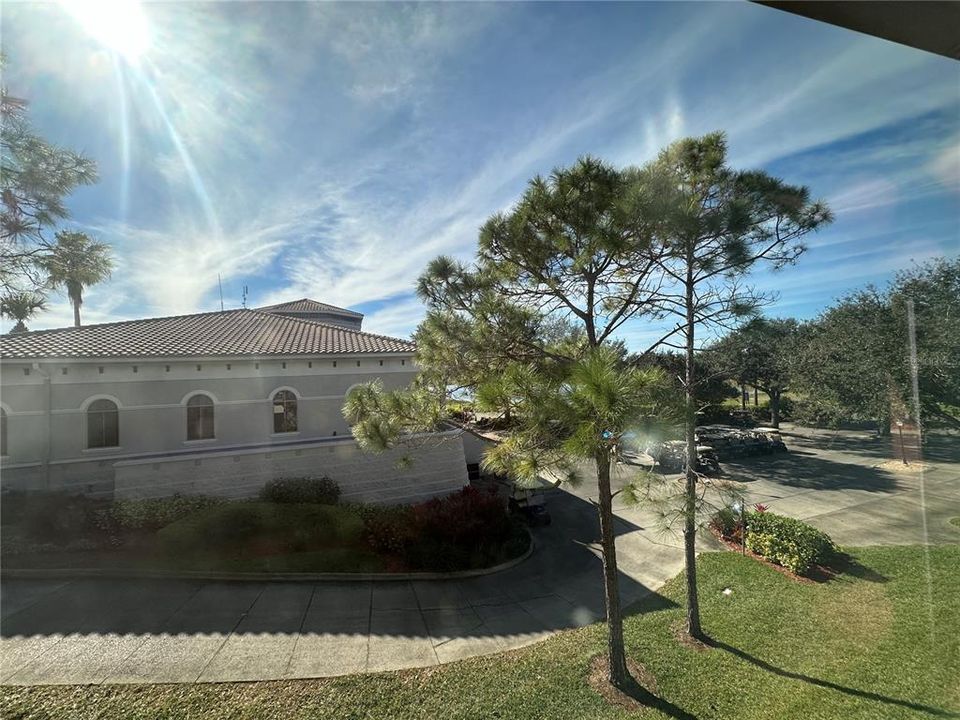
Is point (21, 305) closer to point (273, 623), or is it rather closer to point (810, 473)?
point (273, 623)

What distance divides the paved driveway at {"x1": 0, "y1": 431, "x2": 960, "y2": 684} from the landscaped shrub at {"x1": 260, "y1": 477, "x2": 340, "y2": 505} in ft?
12.3

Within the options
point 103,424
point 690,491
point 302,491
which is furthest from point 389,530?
point 103,424

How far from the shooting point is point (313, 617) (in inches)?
297

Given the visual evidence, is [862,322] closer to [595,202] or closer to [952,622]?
[952,622]

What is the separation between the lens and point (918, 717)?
4.77 metres

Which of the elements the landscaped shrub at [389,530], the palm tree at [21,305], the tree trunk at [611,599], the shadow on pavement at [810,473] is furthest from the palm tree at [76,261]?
the shadow on pavement at [810,473]

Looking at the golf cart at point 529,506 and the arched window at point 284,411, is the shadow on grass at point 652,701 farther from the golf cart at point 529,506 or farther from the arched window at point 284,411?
the arched window at point 284,411

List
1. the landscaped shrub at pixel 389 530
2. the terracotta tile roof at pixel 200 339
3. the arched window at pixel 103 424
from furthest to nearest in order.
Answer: the terracotta tile roof at pixel 200 339, the arched window at pixel 103 424, the landscaped shrub at pixel 389 530

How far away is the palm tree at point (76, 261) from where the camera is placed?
745 centimetres

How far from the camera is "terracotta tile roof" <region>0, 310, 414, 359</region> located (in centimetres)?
1295

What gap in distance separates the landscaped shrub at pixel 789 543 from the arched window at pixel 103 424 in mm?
18990

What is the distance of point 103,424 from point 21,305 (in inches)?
245

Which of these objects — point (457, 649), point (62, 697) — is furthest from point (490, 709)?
point (62, 697)

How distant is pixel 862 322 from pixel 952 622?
14590 millimetres
